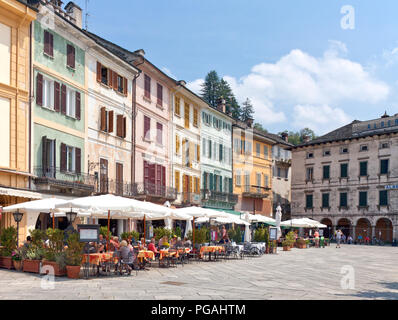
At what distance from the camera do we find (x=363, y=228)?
48.6 meters

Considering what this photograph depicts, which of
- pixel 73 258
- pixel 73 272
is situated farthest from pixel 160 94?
pixel 73 272

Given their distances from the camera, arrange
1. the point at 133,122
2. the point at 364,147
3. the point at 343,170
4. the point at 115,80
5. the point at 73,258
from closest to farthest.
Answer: the point at 73,258, the point at 115,80, the point at 133,122, the point at 364,147, the point at 343,170

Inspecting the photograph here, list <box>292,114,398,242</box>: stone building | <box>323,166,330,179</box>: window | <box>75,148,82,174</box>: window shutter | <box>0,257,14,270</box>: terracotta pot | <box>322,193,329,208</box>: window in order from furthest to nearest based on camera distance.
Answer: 1. <box>323,166,330,179</box>: window
2. <box>322,193,329,208</box>: window
3. <box>292,114,398,242</box>: stone building
4. <box>75,148,82,174</box>: window shutter
5. <box>0,257,14,270</box>: terracotta pot

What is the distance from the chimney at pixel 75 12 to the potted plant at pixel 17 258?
15.1m

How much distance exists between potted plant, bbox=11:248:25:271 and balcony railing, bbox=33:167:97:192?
246 inches

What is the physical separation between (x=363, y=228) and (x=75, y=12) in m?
35.3

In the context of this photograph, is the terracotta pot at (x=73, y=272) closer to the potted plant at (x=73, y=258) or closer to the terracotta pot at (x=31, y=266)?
the potted plant at (x=73, y=258)

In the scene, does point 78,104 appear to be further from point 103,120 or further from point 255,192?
point 255,192

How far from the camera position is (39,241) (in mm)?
15281

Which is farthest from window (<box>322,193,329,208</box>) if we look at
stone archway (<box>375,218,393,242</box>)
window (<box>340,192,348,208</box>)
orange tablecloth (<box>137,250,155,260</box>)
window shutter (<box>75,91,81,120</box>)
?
orange tablecloth (<box>137,250,155,260</box>)

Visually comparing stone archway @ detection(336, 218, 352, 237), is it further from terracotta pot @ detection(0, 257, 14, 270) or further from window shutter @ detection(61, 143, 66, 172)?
terracotta pot @ detection(0, 257, 14, 270)

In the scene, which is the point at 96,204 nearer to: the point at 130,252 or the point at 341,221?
the point at 130,252

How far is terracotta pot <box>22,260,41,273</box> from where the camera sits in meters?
14.7

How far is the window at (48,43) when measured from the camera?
22453 mm
